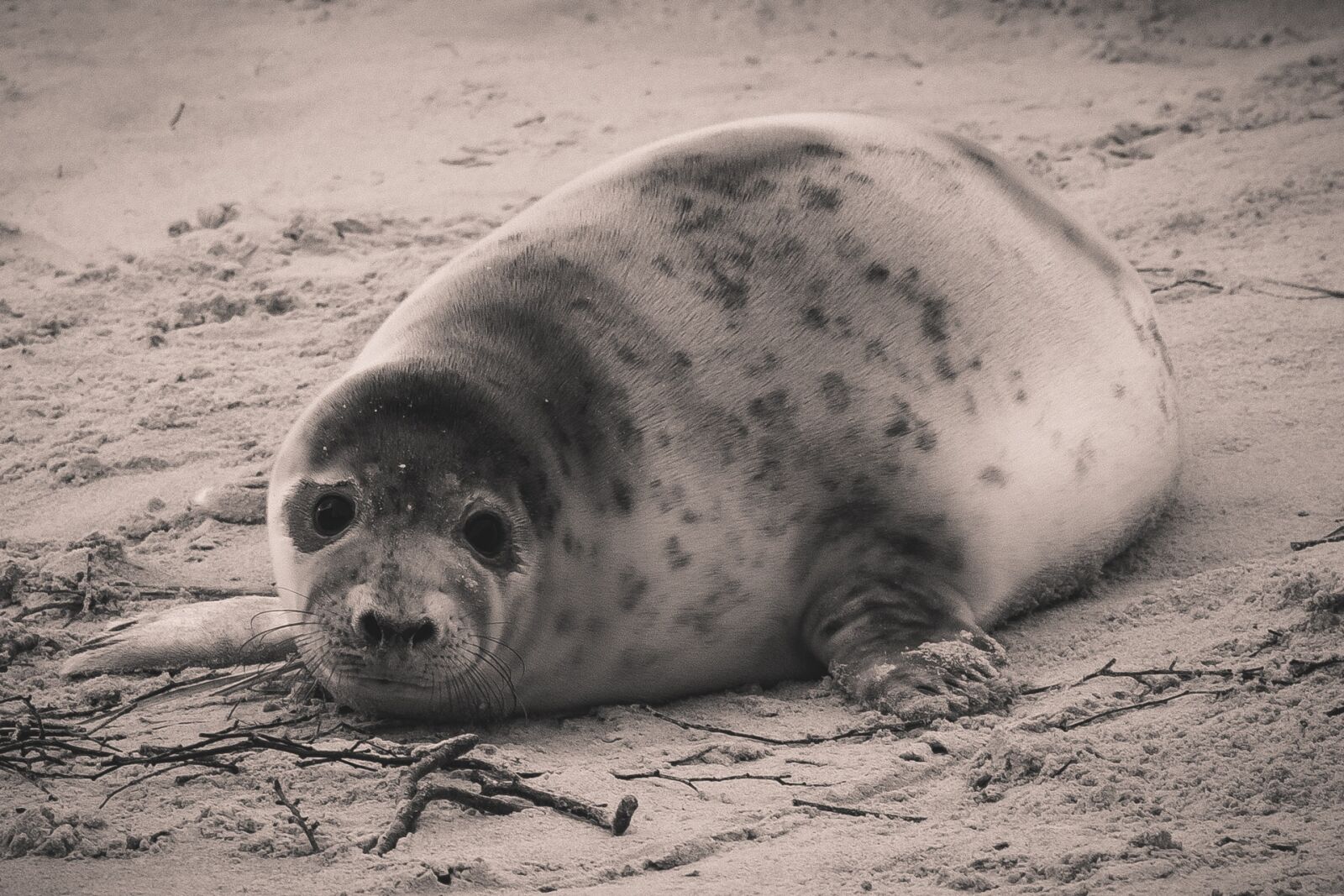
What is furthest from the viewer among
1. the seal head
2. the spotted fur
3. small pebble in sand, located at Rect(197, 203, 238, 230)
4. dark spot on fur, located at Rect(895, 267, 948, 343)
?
small pebble in sand, located at Rect(197, 203, 238, 230)

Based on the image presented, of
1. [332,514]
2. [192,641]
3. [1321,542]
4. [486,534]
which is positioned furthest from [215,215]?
[1321,542]

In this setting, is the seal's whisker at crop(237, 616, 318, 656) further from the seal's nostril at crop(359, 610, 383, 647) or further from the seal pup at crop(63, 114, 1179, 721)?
the seal's nostril at crop(359, 610, 383, 647)

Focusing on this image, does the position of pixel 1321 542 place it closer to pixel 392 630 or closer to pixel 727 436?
pixel 727 436

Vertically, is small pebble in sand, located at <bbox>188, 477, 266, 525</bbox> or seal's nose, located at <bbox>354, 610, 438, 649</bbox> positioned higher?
seal's nose, located at <bbox>354, 610, 438, 649</bbox>

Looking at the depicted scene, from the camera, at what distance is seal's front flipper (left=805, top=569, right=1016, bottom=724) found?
281 cm

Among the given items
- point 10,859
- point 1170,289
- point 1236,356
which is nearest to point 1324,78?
point 1170,289

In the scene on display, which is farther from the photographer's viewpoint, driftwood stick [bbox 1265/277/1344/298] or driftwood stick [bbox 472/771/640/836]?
driftwood stick [bbox 1265/277/1344/298]

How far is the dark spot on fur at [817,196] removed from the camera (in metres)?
3.35

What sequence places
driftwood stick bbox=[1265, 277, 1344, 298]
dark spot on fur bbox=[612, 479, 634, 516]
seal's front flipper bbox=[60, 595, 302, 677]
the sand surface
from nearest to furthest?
the sand surface < dark spot on fur bbox=[612, 479, 634, 516] < seal's front flipper bbox=[60, 595, 302, 677] < driftwood stick bbox=[1265, 277, 1344, 298]

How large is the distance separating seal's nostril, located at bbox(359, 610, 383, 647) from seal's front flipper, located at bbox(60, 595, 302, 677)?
40cm

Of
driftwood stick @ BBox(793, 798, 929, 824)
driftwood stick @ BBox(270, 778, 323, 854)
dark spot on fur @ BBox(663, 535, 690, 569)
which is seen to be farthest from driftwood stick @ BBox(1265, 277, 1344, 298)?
driftwood stick @ BBox(270, 778, 323, 854)

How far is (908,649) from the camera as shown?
3.00 meters

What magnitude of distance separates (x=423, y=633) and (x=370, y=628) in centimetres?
9

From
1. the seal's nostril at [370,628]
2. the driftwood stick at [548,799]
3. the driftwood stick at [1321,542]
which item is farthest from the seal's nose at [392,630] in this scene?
the driftwood stick at [1321,542]
